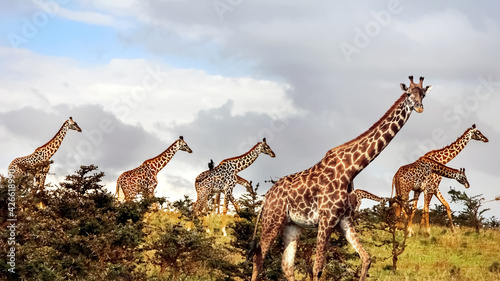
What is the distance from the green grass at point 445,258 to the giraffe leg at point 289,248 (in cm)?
538

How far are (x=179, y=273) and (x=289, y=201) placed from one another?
18.4 ft

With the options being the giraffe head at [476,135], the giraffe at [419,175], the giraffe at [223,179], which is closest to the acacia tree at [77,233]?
the giraffe at [223,179]

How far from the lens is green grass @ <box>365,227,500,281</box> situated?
1853cm

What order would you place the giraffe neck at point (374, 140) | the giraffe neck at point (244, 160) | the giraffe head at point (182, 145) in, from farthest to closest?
the giraffe head at point (182, 145) → the giraffe neck at point (244, 160) → the giraffe neck at point (374, 140)

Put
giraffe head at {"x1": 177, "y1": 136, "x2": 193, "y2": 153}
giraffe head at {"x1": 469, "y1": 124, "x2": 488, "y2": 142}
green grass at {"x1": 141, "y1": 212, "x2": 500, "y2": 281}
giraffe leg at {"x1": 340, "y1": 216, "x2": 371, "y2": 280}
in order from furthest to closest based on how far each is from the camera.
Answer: giraffe head at {"x1": 469, "y1": 124, "x2": 488, "y2": 142}, giraffe head at {"x1": 177, "y1": 136, "x2": 193, "y2": 153}, green grass at {"x1": 141, "y1": 212, "x2": 500, "y2": 281}, giraffe leg at {"x1": 340, "y1": 216, "x2": 371, "y2": 280}

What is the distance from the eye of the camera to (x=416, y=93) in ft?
36.6

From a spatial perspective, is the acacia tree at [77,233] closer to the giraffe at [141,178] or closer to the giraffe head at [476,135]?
the giraffe at [141,178]

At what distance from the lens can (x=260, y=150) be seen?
2580 cm

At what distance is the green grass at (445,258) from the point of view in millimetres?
18531

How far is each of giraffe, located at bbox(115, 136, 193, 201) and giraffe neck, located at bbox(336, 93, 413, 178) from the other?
1291 centimetres

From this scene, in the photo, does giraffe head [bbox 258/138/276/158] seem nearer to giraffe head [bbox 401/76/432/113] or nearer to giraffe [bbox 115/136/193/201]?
giraffe [bbox 115/136/193/201]

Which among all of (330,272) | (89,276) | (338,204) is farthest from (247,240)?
(338,204)

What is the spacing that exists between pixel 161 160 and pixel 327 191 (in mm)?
14686

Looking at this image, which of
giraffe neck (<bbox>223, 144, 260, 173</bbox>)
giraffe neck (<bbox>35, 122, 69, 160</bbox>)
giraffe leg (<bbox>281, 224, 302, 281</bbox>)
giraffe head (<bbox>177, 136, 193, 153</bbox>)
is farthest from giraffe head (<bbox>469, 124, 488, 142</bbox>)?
giraffe leg (<bbox>281, 224, 302, 281</bbox>)
